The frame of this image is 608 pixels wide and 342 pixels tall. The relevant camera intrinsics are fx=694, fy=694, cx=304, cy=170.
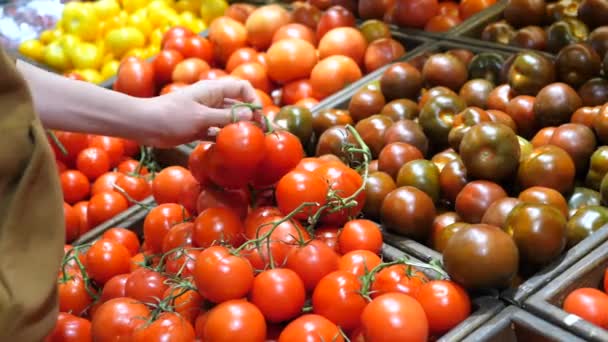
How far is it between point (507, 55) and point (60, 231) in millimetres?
2101

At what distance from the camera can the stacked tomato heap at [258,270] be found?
5.05 ft

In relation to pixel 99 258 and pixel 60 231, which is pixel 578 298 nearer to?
pixel 60 231

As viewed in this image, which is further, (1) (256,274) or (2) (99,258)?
(2) (99,258)

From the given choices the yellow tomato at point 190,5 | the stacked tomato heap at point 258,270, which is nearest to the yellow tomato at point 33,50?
the yellow tomato at point 190,5

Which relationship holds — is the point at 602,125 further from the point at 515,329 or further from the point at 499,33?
the point at 499,33

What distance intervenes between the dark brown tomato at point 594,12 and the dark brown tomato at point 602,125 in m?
0.74

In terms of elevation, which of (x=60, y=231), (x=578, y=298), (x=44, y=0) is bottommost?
(x=44, y=0)

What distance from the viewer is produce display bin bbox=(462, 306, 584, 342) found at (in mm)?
1506

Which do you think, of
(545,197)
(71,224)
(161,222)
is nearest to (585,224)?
(545,197)

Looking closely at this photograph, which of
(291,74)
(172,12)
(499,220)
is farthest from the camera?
(172,12)

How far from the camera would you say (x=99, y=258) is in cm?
207

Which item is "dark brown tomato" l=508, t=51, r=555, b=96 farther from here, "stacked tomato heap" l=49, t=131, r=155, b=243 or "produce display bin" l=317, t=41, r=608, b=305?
"stacked tomato heap" l=49, t=131, r=155, b=243

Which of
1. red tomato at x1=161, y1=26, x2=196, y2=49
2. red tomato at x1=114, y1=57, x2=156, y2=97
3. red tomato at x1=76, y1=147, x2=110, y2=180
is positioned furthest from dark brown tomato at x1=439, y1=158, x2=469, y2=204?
red tomato at x1=161, y1=26, x2=196, y2=49

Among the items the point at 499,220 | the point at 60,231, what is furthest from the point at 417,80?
the point at 60,231
